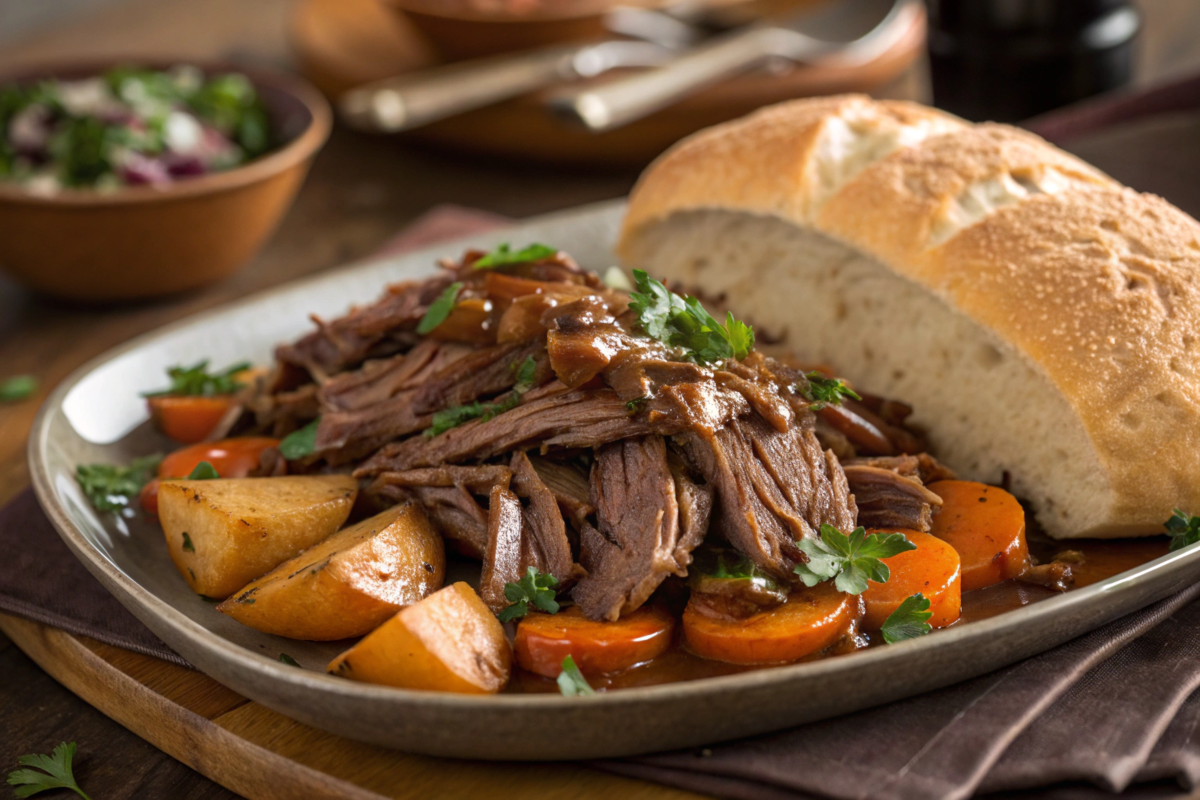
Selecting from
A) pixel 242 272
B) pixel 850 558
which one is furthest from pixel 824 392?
pixel 242 272

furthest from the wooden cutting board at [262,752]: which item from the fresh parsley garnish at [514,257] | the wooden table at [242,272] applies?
the fresh parsley garnish at [514,257]

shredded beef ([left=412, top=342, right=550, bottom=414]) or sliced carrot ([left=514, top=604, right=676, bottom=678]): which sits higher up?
shredded beef ([left=412, top=342, right=550, bottom=414])

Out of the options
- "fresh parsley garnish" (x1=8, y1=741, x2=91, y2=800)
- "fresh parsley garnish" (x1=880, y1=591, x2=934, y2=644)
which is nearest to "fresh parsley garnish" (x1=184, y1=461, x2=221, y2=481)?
"fresh parsley garnish" (x1=8, y1=741, x2=91, y2=800)

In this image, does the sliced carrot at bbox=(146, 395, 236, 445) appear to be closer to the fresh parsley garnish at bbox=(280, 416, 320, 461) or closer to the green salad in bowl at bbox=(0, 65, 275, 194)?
the fresh parsley garnish at bbox=(280, 416, 320, 461)

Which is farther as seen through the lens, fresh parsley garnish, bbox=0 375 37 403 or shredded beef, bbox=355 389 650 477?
fresh parsley garnish, bbox=0 375 37 403

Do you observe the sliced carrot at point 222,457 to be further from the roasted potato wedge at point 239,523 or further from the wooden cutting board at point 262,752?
the wooden cutting board at point 262,752

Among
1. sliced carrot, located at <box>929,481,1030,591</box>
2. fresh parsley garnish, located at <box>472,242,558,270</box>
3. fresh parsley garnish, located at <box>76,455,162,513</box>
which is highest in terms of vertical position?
fresh parsley garnish, located at <box>472,242,558,270</box>
